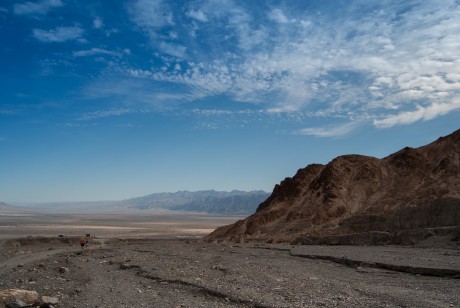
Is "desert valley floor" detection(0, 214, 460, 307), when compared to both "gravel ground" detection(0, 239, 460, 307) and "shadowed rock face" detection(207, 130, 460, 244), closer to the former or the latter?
"gravel ground" detection(0, 239, 460, 307)

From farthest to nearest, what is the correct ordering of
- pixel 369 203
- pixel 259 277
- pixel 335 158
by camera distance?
→ pixel 335 158 < pixel 369 203 < pixel 259 277

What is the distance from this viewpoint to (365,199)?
5734 centimetres

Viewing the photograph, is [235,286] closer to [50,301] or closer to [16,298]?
[50,301]

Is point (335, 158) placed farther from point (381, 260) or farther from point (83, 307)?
point (83, 307)

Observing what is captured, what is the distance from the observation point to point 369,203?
182 ft

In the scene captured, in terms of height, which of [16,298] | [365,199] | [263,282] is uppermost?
[365,199]

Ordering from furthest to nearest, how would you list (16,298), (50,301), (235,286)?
(235,286) < (50,301) < (16,298)

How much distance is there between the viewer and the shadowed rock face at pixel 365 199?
41.5m

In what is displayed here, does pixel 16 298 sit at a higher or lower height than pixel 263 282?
higher

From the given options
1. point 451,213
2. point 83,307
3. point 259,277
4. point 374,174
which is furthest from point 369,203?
point 83,307

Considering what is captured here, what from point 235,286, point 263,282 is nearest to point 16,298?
point 235,286

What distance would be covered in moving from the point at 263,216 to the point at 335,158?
14.4m

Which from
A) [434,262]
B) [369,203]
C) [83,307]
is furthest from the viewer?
[369,203]

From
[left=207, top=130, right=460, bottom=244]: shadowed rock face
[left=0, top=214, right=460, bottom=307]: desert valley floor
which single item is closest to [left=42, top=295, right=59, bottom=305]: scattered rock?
[left=0, top=214, right=460, bottom=307]: desert valley floor
